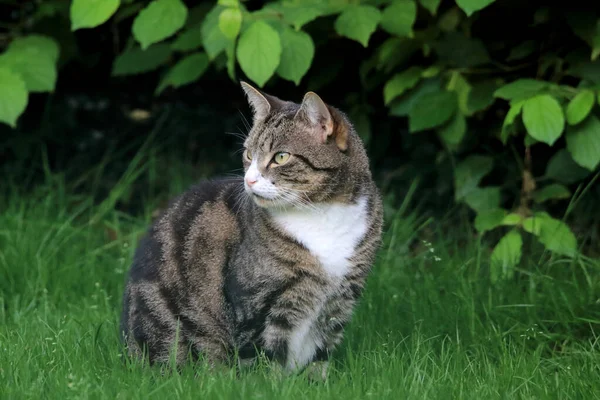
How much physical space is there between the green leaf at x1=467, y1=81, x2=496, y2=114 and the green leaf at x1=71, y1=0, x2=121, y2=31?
5.30 feet

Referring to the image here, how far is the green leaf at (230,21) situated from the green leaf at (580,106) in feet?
4.53

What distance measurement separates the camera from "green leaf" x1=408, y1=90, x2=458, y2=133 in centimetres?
430

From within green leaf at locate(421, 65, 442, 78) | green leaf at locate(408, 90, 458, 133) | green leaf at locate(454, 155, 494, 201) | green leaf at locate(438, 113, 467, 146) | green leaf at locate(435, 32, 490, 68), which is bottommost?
green leaf at locate(454, 155, 494, 201)

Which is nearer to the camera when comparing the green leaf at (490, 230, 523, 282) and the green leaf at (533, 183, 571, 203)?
the green leaf at (490, 230, 523, 282)

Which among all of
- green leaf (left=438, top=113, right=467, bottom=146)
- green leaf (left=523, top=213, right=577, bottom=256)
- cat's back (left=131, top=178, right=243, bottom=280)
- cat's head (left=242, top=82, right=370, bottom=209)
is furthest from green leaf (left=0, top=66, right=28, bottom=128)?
green leaf (left=523, top=213, right=577, bottom=256)

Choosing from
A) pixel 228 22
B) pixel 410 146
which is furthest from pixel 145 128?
pixel 228 22

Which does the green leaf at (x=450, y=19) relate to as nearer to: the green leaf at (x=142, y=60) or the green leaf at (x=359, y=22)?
the green leaf at (x=359, y=22)

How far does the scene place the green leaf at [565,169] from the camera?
439cm

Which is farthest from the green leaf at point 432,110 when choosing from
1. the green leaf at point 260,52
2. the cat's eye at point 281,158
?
the cat's eye at point 281,158

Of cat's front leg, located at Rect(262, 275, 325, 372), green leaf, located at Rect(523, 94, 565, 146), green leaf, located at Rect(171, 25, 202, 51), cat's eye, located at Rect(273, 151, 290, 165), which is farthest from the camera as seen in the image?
green leaf, located at Rect(171, 25, 202, 51)

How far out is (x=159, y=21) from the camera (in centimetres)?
421

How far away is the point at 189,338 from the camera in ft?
10.9

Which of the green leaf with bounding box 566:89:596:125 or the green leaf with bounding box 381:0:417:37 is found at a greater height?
the green leaf with bounding box 381:0:417:37

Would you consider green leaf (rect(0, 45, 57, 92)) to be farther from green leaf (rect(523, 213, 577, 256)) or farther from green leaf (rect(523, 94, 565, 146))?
green leaf (rect(523, 213, 577, 256))
